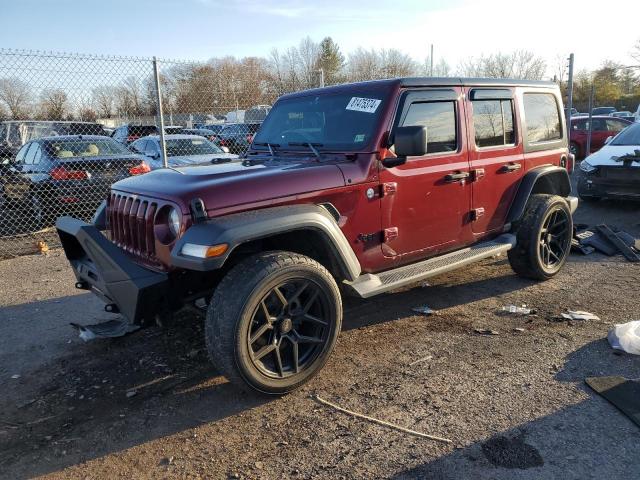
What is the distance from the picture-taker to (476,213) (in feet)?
14.8

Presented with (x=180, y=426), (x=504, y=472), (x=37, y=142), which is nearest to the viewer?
(x=504, y=472)

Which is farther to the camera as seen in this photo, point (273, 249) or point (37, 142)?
point (37, 142)

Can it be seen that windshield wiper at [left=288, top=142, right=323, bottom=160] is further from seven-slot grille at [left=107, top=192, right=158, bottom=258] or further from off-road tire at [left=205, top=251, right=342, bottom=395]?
seven-slot grille at [left=107, top=192, right=158, bottom=258]

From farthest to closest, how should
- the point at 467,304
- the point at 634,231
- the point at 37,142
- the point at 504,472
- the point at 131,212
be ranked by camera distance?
the point at 37,142
the point at 634,231
the point at 467,304
the point at 131,212
the point at 504,472

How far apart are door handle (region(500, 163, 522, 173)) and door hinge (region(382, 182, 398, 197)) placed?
1.46 m

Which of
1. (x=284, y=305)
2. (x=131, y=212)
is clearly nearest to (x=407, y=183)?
(x=284, y=305)

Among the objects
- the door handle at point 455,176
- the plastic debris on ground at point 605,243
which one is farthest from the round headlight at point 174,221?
the plastic debris on ground at point 605,243

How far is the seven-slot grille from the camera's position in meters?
3.24

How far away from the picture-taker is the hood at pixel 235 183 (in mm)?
3027

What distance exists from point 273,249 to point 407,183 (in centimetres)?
116

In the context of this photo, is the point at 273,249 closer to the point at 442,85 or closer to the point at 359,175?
the point at 359,175

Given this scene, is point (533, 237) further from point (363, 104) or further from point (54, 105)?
point (54, 105)

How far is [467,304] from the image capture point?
4742mm

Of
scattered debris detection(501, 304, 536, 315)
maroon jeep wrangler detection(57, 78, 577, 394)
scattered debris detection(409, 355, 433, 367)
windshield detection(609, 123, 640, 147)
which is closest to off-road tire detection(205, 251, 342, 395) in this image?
maroon jeep wrangler detection(57, 78, 577, 394)
